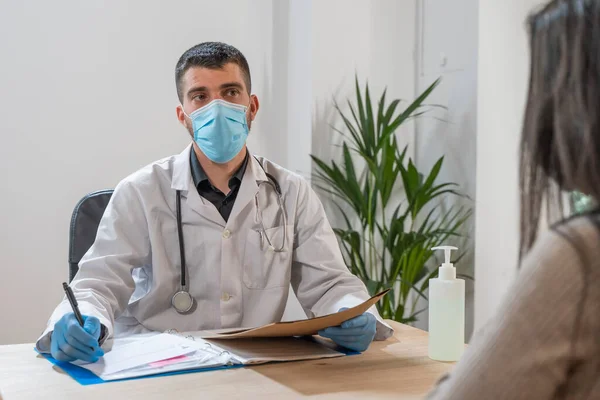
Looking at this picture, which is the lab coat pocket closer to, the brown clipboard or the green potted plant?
the brown clipboard

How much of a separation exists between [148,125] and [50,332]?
1.82 m

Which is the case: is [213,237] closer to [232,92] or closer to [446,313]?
[232,92]

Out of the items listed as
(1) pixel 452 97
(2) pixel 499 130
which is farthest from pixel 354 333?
(1) pixel 452 97

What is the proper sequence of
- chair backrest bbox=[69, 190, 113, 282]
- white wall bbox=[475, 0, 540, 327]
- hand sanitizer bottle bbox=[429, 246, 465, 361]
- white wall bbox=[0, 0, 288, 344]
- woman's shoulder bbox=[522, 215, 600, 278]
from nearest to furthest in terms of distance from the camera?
woman's shoulder bbox=[522, 215, 600, 278] < hand sanitizer bottle bbox=[429, 246, 465, 361] < chair backrest bbox=[69, 190, 113, 282] < white wall bbox=[475, 0, 540, 327] < white wall bbox=[0, 0, 288, 344]

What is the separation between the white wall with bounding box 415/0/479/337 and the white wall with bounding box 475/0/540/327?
395 mm

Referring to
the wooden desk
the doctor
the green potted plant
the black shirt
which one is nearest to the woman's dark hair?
the wooden desk

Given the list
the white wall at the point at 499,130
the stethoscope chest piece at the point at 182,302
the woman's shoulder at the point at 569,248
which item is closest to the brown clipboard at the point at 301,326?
the stethoscope chest piece at the point at 182,302

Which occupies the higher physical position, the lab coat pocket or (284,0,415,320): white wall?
(284,0,415,320): white wall

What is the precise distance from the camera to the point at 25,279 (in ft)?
9.59

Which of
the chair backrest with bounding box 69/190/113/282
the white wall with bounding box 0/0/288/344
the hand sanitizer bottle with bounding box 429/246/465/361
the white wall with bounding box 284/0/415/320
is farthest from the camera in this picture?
the white wall with bounding box 284/0/415/320

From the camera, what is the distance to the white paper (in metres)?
1.30

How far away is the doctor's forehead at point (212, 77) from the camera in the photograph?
1.97 meters

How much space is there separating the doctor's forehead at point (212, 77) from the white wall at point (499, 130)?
1.02 m

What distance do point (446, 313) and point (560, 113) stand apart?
787mm
